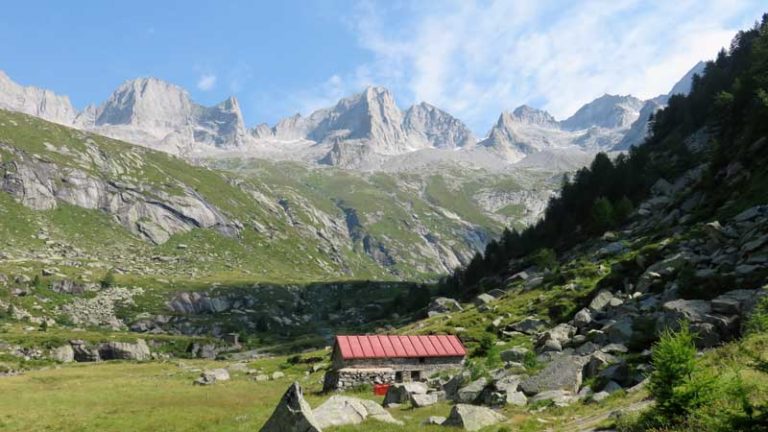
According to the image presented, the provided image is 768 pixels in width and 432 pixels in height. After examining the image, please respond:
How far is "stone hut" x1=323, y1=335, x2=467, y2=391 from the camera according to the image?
47438 mm

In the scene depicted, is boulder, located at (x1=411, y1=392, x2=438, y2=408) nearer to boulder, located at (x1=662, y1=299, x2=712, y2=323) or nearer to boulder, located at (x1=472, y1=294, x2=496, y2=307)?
boulder, located at (x1=662, y1=299, x2=712, y2=323)

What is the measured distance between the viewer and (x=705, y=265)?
3934 cm

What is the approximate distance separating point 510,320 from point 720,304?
36.9 meters

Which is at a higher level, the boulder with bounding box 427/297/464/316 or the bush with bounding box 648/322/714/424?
the bush with bounding box 648/322/714/424

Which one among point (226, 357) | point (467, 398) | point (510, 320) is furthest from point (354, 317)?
point (467, 398)

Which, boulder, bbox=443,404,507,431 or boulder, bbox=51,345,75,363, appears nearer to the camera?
boulder, bbox=443,404,507,431

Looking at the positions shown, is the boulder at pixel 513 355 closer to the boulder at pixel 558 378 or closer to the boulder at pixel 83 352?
the boulder at pixel 558 378

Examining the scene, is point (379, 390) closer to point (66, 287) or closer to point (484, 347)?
point (484, 347)

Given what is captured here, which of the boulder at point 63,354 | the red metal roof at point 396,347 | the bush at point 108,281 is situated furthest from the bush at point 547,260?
the bush at point 108,281

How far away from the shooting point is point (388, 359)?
4900 cm

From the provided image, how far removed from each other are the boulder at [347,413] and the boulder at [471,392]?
245 inches

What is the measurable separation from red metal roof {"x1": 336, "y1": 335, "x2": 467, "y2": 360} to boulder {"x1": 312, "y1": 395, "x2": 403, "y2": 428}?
1900 cm

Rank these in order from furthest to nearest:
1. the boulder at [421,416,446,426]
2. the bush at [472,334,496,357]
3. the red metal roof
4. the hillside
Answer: the bush at [472,334,496,357] → the red metal roof → the boulder at [421,416,446,426] → the hillside

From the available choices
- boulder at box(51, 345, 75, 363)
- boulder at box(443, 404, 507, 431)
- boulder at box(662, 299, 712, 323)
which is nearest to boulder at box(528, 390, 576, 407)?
boulder at box(443, 404, 507, 431)
